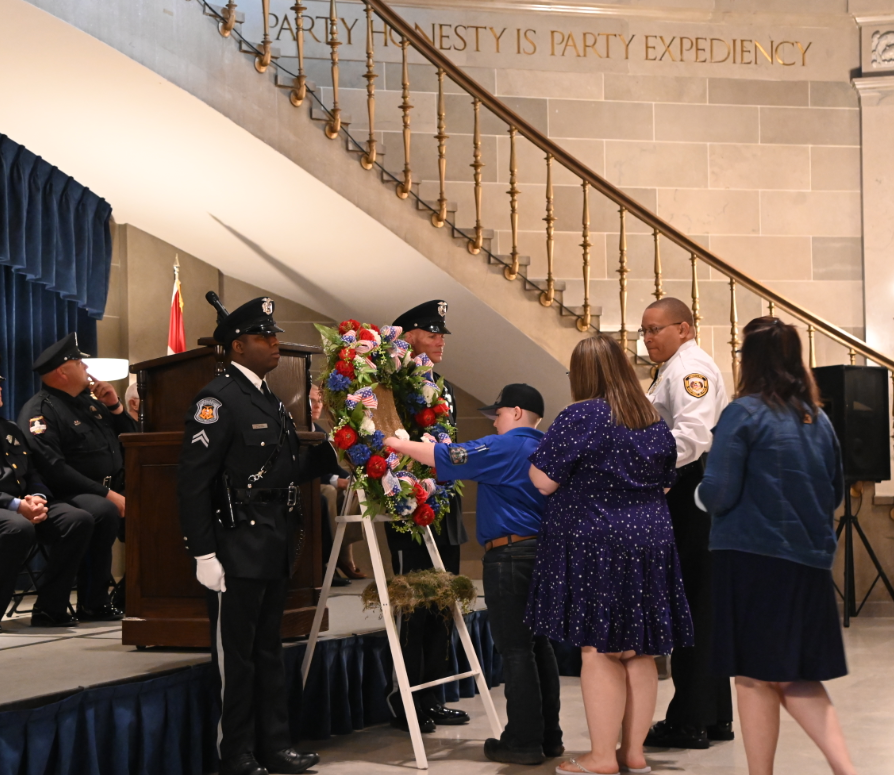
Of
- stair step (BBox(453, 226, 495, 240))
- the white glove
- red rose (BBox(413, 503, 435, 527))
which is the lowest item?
the white glove

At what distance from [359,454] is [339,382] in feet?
0.83

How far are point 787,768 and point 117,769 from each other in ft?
7.07

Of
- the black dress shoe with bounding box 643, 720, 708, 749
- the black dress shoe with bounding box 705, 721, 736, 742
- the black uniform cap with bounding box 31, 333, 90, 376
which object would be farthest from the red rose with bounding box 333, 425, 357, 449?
the black uniform cap with bounding box 31, 333, 90, 376

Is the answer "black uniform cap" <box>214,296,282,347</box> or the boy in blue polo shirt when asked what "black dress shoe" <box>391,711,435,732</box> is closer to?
the boy in blue polo shirt

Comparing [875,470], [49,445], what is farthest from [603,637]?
[875,470]

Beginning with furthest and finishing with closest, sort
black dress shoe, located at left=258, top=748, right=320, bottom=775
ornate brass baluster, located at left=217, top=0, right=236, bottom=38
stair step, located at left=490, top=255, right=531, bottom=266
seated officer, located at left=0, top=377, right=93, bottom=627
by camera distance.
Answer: stair step, located at left=490, top=255, right=531, bottom=266, ornate brass baluster, located at left=217, top=0, right=236, bottom=38, seated officer, located at left=0, top=377, right=93, bottom=627, black dress shoe, located at left=258, top=748, right=320, bottom=775

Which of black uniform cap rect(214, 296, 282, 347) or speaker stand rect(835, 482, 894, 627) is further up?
black uniform cap rect(214, 296, 282, 347)

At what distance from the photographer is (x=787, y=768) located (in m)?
3.40

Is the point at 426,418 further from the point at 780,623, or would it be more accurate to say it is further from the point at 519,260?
the point at 519,260

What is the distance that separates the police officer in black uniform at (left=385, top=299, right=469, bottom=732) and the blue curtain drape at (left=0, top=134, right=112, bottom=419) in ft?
9.05

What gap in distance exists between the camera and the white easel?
3.45 metres

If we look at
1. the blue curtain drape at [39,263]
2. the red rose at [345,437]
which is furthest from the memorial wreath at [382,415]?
the blue curtain drape at [39,263]

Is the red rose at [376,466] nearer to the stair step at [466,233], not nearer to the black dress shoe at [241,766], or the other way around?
the black dress shoe at [241,766]

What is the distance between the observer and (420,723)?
3936 mm
